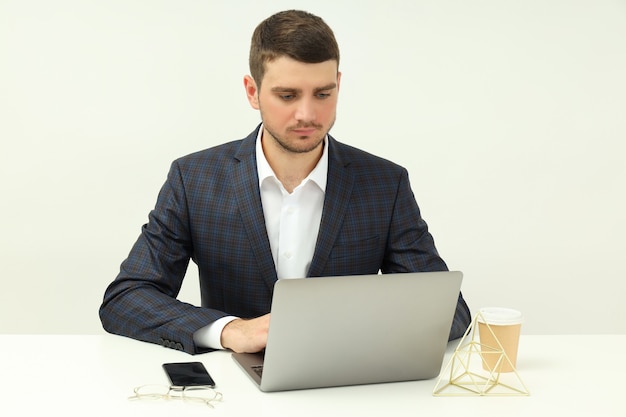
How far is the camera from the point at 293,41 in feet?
7.47

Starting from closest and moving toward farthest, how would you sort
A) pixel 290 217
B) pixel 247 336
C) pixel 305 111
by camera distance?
1. pixel 247 336
2. pixel 305 111
3. pixel 290 217

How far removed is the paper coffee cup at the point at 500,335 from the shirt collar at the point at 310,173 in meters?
Answer: 0.79

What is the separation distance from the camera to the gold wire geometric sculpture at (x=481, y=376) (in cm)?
173

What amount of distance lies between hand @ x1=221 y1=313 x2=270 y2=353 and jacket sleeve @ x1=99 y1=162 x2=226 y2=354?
0.26ft

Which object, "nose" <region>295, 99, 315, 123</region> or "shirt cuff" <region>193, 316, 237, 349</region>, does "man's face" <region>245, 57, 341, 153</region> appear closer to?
"nose" <region>295, 99, 315, 123</region>

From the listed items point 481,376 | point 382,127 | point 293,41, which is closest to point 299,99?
point 293,41

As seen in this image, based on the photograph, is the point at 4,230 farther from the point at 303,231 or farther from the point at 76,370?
the point at 76,370

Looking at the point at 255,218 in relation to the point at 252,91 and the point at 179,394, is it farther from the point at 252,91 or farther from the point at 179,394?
the point at 179,394

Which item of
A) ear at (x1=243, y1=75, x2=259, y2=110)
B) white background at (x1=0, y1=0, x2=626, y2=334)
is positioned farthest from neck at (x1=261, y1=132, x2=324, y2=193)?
white background at (x1=0, y1=0, x2=626, y2=334)

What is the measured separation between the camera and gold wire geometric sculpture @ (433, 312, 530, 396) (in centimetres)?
173

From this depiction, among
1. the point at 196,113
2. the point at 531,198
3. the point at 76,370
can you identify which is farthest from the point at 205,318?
the point at 531,198

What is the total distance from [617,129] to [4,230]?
2888 millimetres

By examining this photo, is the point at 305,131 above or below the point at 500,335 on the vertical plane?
above

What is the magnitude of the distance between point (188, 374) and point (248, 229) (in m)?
0.76
